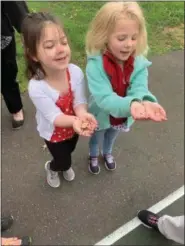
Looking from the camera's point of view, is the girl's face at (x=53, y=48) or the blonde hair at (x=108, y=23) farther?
the blonde hair at (x=108, y=23)

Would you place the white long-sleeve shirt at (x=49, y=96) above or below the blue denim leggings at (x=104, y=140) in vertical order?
above

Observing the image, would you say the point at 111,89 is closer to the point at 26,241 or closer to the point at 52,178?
the point at 52,178

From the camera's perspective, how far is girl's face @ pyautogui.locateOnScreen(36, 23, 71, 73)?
2297mm

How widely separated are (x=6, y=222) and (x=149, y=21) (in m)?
4.38

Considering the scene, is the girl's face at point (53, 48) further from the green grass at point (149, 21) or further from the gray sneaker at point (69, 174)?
the green grass at point (149, 21)

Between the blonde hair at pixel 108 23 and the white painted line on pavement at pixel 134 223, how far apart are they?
1.48 metres

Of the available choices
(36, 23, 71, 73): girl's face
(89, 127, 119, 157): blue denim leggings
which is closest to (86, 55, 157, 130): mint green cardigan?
(36, 23, 71, 73): girl's face

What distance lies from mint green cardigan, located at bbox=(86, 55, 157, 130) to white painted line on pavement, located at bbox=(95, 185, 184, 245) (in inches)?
44.1

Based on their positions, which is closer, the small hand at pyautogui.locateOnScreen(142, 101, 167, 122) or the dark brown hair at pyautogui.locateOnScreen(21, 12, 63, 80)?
the small hand at pyautogui.locateOnScreen(142, 101, 167, 122)

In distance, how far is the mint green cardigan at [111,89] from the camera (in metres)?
2.43

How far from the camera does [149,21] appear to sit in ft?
20.2

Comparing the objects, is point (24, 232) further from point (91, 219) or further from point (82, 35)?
point (82, 35)

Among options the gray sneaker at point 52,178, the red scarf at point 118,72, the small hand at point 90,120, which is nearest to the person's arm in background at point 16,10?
the red scarf at point 118,72

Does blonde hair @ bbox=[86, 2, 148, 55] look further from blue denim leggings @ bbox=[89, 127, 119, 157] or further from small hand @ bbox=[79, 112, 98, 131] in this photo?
blue denim leggings @ bbox=[89, 127, 119, 157]
